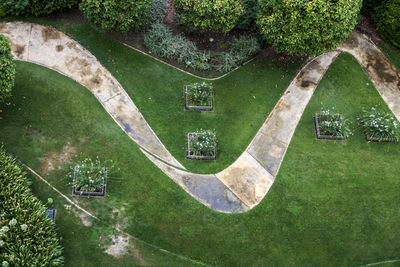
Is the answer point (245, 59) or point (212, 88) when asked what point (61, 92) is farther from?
point (245, 59)

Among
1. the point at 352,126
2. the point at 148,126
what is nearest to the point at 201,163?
the point at 148,126

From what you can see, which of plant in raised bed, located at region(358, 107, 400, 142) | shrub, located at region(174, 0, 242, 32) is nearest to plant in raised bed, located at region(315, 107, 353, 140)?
plant in raised bed, located at region(358, 107, 400, 142)

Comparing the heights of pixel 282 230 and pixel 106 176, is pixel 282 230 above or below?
below

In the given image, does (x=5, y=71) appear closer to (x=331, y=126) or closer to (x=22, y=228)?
(x=22, y=228)

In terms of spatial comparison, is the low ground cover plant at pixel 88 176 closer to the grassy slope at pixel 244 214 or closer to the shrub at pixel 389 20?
the grassy slope at pixel 244 214

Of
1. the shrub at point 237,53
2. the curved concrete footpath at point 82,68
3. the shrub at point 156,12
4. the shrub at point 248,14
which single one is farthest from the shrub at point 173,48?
the curved concrete footpath at point 82,68

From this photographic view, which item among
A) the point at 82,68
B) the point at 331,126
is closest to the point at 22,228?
the point at 82,68

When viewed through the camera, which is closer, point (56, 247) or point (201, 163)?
point (56, 247)

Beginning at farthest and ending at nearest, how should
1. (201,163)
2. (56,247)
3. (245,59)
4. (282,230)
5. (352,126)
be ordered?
(245,59)
(352,126)
(201,163)
(282,230)
(56,247)
